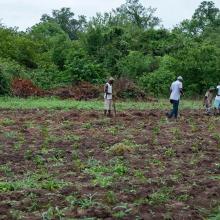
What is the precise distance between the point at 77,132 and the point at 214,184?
23.6ft

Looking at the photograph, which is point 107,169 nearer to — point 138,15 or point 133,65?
point 133,65

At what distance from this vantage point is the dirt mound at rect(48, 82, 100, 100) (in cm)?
3106

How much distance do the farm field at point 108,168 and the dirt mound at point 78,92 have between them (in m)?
11.3

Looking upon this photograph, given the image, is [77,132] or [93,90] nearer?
[77,132]

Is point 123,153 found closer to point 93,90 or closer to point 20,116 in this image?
point 20,116

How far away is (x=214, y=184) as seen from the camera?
948 cm

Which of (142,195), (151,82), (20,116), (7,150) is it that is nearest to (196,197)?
(142,195)

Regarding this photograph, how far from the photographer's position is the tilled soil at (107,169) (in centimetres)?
775

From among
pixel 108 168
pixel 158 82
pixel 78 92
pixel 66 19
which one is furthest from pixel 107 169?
pixel 66 19

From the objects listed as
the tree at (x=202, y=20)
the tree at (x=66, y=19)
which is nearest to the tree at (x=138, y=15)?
the tree at (x=202, y=20)

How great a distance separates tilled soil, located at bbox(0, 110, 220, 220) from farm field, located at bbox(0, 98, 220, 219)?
0.6 inches

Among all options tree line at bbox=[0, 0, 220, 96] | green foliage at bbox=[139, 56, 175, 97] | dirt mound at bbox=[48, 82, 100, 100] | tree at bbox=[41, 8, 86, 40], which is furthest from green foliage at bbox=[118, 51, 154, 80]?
tree at bbox=[41, 8, 86, 40]

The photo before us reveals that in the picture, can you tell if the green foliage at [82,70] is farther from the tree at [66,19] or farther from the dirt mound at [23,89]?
the tree at [66,19]

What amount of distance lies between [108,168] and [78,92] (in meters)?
20.8
